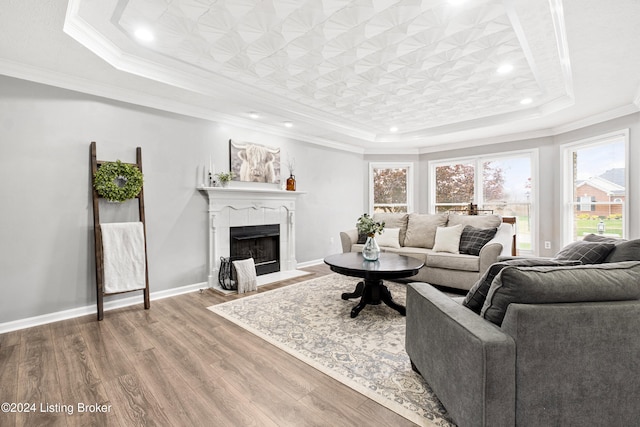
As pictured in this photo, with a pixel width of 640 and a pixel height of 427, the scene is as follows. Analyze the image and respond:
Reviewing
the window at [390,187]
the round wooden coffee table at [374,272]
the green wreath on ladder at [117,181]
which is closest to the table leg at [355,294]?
the round wooden coffee table at [374,272]

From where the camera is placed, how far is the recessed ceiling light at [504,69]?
309cm

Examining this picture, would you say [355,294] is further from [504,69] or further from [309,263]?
[504,69]

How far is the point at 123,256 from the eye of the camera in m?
3.17

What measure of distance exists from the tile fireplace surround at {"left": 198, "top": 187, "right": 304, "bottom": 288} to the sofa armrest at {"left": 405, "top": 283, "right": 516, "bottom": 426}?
310 centimetres

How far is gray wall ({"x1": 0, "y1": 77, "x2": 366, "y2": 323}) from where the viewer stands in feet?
9.00

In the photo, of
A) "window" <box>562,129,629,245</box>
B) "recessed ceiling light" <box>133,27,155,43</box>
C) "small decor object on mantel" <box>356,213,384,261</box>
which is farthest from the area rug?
"window" <box>562,129,629,245</box>

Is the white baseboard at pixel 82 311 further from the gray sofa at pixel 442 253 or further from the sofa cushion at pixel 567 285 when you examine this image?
the sofa cushion at pixel 567 285

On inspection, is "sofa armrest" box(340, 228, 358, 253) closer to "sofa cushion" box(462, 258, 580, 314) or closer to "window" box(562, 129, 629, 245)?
"sofa cushion" box(462, 258, 580, 314)

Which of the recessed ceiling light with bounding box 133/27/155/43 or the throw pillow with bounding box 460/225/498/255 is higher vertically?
the recessed ceiling light with bounding box 133/27/155/43

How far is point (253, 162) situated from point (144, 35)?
2.24 m

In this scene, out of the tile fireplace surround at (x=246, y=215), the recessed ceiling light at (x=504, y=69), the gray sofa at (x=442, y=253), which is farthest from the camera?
the tile fireplace surround at (x=246, y=215)

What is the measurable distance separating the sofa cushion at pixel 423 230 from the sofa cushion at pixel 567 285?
10.6 feet

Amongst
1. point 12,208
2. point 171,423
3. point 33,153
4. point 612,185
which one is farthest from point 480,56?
point 12,208

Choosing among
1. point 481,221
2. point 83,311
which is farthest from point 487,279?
point 83,311
